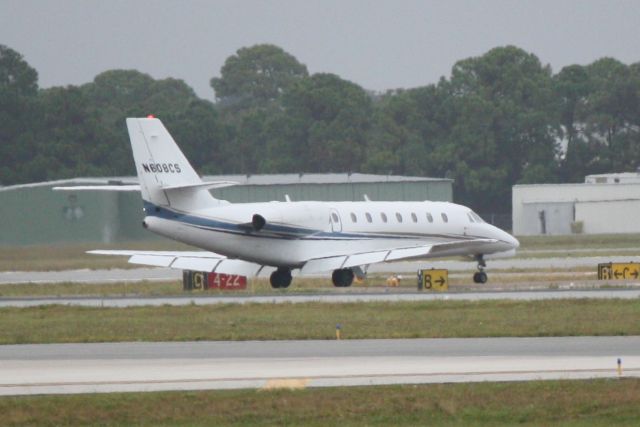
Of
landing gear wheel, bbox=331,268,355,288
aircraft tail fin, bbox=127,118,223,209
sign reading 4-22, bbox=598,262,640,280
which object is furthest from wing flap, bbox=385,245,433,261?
aircraft tail fin, bbox=127,118,223,209

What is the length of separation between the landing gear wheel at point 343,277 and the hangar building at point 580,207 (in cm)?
5217

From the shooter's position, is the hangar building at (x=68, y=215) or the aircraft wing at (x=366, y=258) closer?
the aircraft wing at (x=366, y=258)

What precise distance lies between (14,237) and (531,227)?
3931 centimetres

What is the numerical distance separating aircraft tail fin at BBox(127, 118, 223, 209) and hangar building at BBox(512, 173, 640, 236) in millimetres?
57228

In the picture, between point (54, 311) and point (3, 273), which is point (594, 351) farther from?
point (3, 273)

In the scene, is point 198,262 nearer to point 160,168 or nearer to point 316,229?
point 316,229

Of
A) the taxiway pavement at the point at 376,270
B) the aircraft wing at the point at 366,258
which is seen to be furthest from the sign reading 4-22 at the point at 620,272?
the taxiway pavement at the point at 376,270

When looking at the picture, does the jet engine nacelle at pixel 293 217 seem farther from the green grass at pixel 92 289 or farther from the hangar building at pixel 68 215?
the hangar building at pixel 68 215

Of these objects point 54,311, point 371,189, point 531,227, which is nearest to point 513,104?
point 531,227

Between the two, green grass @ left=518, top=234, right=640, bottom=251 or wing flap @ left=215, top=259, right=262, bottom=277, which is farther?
green grass @ left=518, top=234, right=640, bottom=251

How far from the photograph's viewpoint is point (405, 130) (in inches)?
5187

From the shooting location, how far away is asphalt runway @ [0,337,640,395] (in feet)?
67.6

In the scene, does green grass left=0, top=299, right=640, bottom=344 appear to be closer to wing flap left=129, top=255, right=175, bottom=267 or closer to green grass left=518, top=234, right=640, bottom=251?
wing flap left=129, top=255, right=175, bottom=267

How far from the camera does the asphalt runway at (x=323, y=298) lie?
1442 inches
